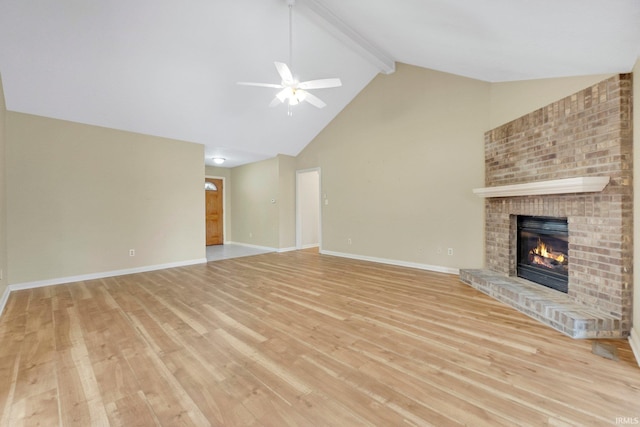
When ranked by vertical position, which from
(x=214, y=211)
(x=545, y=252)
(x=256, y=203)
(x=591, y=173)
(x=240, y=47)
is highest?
(x=240, y=47)

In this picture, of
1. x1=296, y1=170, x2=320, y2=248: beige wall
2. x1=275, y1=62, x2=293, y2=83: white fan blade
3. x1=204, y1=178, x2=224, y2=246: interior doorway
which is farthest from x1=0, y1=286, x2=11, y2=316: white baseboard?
x1=296, y1=170, x2=320, y2=248: beige wall

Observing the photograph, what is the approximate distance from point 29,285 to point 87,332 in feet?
8.11

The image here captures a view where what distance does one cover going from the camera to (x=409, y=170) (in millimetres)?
4855

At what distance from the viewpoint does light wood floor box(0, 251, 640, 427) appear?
4.73 ft

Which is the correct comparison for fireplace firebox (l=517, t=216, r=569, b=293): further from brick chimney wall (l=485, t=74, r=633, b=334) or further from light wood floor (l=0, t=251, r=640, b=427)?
light wood floor (l=0, t=251, r=640, b=427)

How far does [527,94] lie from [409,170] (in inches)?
77.3

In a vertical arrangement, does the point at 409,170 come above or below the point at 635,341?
above

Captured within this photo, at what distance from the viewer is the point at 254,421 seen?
1.38 metres

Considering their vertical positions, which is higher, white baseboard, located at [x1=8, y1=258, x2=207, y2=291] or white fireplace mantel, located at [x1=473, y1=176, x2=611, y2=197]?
white fireplace mantel, located at [x1=473, y1=176, x2=611, y2=197]

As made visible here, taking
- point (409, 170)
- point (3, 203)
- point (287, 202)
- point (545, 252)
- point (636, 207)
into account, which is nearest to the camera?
point (636, 207)

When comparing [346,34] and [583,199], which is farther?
[346,34]

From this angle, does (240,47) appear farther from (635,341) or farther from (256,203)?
(635,341)

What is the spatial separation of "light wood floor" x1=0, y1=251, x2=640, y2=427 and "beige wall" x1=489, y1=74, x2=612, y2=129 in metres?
2.41

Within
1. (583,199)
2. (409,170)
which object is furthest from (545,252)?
(409,170)
